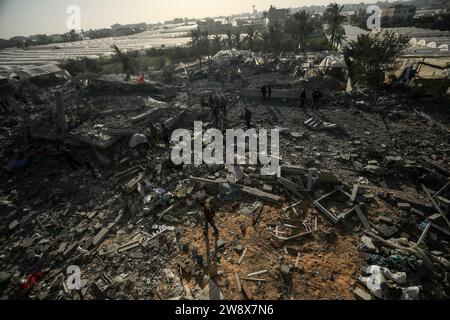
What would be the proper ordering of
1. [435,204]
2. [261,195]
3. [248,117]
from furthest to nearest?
[248,117]
[261,195]
[435,204]

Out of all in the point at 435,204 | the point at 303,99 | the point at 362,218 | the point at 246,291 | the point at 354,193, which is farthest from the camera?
the point at 303,99

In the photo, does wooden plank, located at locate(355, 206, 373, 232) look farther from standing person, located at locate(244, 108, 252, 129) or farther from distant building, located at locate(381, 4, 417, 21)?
distant building, located at locate(381, 4, 417, 21)

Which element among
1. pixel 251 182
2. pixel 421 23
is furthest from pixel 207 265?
pixel 421 23

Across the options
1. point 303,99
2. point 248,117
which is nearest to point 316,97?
point 303,99

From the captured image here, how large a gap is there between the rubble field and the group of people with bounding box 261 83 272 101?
2945 millimetres

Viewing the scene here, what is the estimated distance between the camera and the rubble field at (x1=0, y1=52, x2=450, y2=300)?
18.5 ft

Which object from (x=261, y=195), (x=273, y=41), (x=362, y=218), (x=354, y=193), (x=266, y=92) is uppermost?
(x=273, y=41)

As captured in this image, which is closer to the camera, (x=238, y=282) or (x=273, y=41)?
(x=238, y=282)

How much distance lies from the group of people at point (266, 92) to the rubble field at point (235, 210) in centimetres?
294

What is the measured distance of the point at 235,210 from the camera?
25.4 feet

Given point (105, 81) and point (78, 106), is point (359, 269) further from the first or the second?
point (105, 81)

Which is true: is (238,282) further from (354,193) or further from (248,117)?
(248,117)

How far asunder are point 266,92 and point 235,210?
11319mm

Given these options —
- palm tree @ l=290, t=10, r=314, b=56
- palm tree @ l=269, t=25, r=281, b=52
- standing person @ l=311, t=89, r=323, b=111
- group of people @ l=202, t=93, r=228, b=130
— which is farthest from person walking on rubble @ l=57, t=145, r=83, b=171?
palm tree @ l=269, t=25, r=281, b=52
